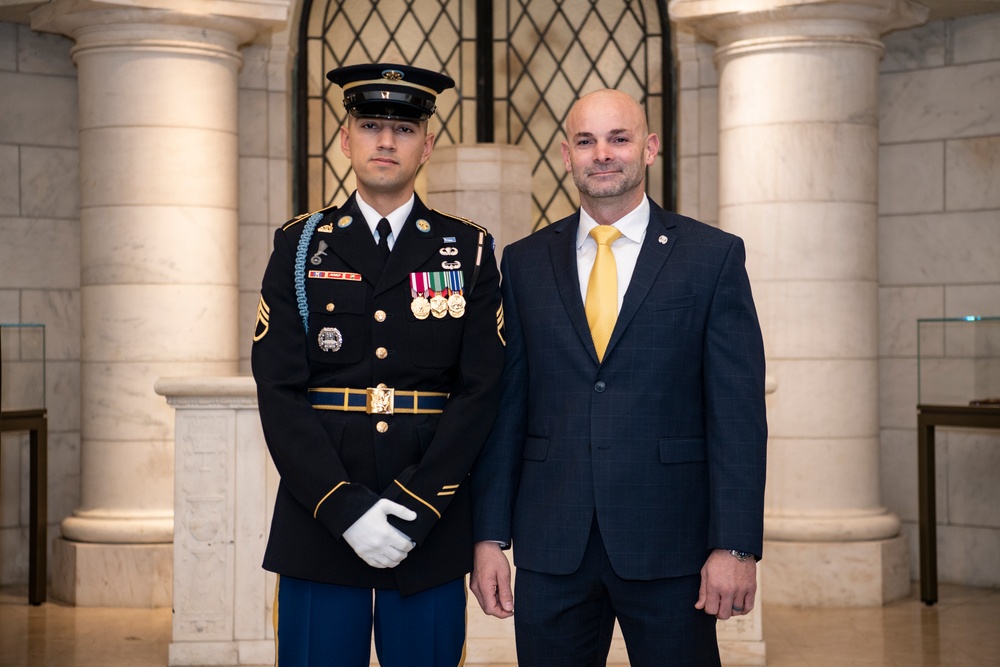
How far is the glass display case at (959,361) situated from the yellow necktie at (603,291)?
4.18 m

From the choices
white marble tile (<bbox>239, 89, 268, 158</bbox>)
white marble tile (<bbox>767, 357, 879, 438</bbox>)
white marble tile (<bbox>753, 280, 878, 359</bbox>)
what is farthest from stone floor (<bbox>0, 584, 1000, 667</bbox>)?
white marble tile (<bbox>239, 89, 268, 158</bbox>)

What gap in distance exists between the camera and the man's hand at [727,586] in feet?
9.61

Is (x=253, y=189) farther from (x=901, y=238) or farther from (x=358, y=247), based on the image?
(x=358, y=247)

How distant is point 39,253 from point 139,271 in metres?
1.06

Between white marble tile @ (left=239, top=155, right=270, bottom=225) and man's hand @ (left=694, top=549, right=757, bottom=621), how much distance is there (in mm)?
5603

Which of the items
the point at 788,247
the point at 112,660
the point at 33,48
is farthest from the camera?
the point at 33,48

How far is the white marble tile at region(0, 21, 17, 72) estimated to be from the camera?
7.46m

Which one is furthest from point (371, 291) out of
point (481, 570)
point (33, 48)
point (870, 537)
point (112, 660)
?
point (33, 48)

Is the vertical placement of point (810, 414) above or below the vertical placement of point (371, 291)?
below

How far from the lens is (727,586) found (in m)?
2.92

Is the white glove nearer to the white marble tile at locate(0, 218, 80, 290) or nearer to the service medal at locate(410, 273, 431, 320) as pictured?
the service medal at locate(410, 273, 431, 320)

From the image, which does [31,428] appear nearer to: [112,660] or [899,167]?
[112,660]

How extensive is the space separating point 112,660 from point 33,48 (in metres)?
3.85

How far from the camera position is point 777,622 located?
651 centimetres
